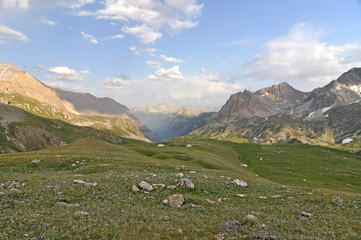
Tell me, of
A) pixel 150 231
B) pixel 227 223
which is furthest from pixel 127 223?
pixel 227 223

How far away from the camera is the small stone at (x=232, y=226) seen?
1325 centimetres

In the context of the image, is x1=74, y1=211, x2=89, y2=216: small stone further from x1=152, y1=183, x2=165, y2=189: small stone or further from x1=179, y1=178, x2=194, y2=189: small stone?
x1=179, y1=178, x2=194, y2=189: small stone

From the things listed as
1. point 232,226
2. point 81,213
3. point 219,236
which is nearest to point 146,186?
point 81,213

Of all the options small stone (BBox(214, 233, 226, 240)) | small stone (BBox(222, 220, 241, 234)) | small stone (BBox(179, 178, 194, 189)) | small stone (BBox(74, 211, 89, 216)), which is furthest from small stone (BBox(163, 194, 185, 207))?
small stone (BBox(74, 211, 89, 216))

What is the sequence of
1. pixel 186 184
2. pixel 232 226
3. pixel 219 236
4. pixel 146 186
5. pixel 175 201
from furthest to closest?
pixel 186 184 → pixel 146 186 → pixel 175 201 → pixel 232 226 → pixel 219 236

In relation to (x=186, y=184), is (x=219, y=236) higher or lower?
higher

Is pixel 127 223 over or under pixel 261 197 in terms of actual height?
over

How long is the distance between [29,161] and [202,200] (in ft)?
135

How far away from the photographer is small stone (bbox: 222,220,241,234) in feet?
43.5

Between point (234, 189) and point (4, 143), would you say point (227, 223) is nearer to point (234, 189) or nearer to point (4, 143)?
point (234, 189)

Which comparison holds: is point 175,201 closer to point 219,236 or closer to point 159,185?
point 159,185

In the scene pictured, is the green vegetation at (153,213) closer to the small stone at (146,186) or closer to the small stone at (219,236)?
the small stone at (219,236)

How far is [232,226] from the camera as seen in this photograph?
13.8 metres

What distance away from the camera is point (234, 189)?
27.1m
